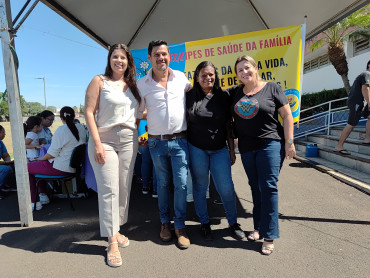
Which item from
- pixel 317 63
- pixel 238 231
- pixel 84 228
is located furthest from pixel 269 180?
pixel 317 63

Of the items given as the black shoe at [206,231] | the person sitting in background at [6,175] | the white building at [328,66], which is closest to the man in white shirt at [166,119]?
the black shoe at [206,231]

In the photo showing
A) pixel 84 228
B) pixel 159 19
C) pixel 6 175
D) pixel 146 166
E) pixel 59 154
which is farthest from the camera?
pixel 159 19

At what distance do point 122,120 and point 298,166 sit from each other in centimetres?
475

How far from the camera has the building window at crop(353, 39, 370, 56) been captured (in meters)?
12.8

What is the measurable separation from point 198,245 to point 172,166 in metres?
0.86

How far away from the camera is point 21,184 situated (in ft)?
9.71

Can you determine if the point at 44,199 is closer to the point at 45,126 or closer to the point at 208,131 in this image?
the point at 45,126

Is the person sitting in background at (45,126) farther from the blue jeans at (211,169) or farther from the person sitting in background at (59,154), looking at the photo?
the blue jeans at (211,169)

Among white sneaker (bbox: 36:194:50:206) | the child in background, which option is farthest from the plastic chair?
the child in background

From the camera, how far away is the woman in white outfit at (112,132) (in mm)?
2328

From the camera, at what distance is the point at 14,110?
288cm

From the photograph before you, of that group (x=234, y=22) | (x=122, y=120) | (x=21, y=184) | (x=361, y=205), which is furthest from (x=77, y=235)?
(x=234, y=22)

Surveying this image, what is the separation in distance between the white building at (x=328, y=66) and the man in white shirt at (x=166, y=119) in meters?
13.2

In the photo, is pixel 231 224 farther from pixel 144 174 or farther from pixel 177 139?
pixel 144 174
